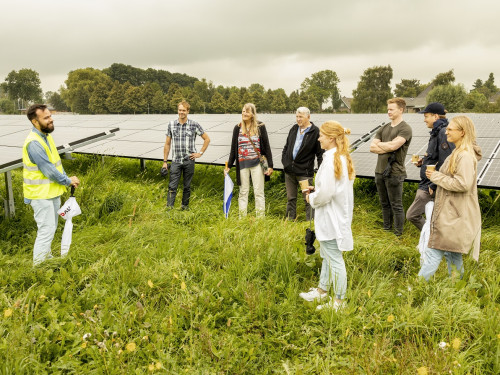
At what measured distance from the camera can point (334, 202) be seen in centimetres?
342

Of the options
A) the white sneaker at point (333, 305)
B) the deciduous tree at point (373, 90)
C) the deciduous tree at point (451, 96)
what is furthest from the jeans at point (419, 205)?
the deciduous tree at point (373, 90)

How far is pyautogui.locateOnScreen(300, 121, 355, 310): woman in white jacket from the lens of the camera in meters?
3.32

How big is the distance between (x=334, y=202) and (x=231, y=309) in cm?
135

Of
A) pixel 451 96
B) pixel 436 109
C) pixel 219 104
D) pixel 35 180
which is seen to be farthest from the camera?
pixel 219 104

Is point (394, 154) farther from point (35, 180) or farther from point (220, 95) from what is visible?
point (220, 95)

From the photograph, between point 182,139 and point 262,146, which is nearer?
point 262,146

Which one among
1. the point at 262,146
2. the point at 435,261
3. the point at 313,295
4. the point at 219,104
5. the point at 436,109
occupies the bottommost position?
the point at 313,295

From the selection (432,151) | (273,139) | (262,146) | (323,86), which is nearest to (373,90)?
(323,86)

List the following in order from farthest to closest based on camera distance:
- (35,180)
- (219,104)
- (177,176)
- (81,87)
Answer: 1. (81,87)
2. (219,104)
3. (177,176)
4. (35,180)

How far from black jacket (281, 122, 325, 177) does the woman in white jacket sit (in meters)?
2.18

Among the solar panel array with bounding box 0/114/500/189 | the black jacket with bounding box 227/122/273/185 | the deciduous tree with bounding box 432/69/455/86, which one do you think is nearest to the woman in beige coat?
the solar panel array with bounding box 0/114/500/189

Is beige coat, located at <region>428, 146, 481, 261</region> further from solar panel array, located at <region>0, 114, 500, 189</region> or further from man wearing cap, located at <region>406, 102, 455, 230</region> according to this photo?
solar panel array, located at <region>0, 114, 500, 189</region>

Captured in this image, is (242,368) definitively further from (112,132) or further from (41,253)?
(112,132)

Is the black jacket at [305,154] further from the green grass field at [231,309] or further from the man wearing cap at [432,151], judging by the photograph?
the man wearing cap at [432,151]
